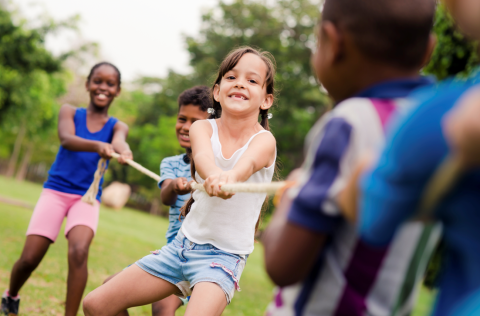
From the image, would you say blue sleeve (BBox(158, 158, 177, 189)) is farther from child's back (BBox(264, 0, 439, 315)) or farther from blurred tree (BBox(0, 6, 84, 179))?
blurred tree (BBox(0, 6, 84, 179))

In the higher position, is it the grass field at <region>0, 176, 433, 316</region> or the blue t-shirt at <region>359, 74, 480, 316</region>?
the blue t-shirt at <region>359, 74, 480, 316</region>

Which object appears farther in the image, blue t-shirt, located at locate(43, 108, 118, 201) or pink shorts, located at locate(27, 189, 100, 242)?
blue t-shirt, located at locate(43, 108, 118, 201)

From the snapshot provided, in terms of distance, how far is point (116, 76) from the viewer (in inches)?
185

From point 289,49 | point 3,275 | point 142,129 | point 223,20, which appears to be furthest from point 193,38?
point 3,275

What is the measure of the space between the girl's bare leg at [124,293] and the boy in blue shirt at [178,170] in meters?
0.84

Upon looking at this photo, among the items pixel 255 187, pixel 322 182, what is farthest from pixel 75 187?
pixel 322 182

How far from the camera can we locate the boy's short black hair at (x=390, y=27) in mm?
1242

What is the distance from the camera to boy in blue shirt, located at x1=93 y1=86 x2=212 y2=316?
3.41m

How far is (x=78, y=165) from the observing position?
4.32 metres

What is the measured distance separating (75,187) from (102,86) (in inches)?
39.9

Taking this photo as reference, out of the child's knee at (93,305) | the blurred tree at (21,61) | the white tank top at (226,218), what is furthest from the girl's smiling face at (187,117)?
the blurred tree at (21,61)

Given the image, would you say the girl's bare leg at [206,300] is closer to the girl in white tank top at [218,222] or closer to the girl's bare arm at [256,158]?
the girl in white tank top at [218,222]

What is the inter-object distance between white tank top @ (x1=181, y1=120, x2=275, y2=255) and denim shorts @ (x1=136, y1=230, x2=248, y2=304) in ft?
0.15

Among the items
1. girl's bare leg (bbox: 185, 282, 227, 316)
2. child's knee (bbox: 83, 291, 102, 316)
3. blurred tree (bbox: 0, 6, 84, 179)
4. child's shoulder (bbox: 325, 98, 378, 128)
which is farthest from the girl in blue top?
blurred tree (bbox: 0, 6, 84, 179)
